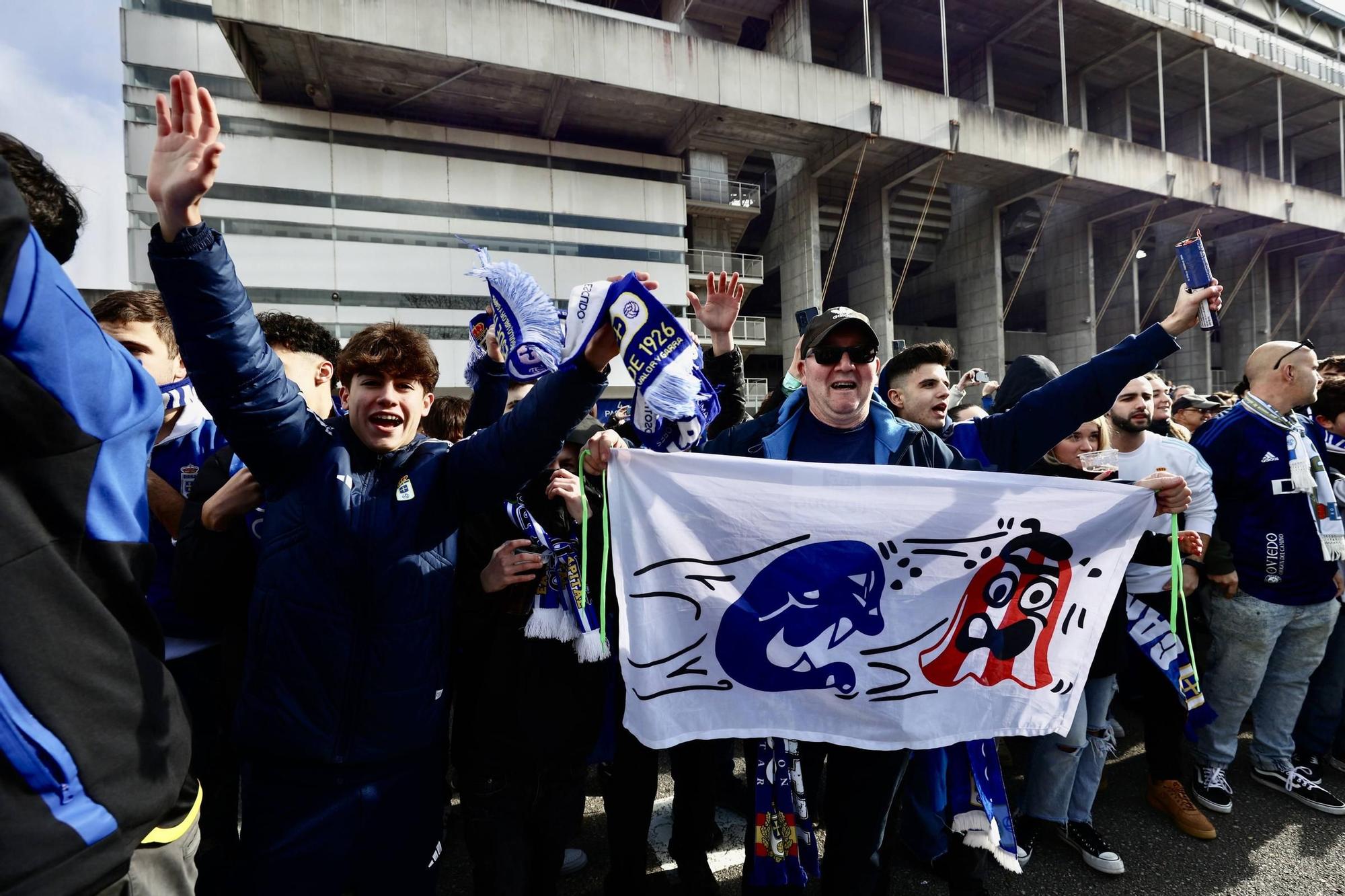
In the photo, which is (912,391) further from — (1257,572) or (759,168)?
(759,168)

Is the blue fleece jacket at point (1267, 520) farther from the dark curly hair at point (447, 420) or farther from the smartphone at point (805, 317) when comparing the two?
the dark curly hair at point (447, 420)

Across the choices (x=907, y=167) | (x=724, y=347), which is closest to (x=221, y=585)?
(x=724, y=347)

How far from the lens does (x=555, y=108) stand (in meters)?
17.8

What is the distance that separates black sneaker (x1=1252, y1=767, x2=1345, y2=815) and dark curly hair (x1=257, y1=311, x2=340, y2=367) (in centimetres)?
490

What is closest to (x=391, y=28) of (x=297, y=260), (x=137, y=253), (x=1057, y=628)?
(x=297, y=260)

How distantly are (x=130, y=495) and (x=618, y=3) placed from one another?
25.0m

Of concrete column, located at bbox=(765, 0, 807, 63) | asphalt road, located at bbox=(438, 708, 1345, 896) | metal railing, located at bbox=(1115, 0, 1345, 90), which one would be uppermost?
metal railing, located at bbox=(1115, 0, 1345, 90)

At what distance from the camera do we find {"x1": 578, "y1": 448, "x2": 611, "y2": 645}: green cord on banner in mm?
2090

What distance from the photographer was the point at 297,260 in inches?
667

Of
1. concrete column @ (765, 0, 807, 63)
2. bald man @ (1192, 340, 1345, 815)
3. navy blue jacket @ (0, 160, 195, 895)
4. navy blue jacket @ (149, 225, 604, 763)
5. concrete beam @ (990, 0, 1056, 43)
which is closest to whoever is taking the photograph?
navy blue jacket @ (0, 160, 195, 895)

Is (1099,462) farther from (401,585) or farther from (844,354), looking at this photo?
(401,585)

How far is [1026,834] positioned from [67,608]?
342 centimetres

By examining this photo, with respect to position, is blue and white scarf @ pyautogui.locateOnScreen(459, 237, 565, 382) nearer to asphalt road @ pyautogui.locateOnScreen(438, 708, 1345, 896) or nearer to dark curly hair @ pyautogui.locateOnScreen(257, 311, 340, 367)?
dark curly hair @ pyautogui.locateOnScreen(257, 311, 340, 367)

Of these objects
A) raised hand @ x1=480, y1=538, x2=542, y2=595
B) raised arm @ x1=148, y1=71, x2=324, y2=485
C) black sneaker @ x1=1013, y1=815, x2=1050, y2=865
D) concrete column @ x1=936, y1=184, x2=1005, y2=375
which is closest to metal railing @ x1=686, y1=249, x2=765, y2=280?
concrete column @ x1=936, y1=184, x2=1005, y2=375
